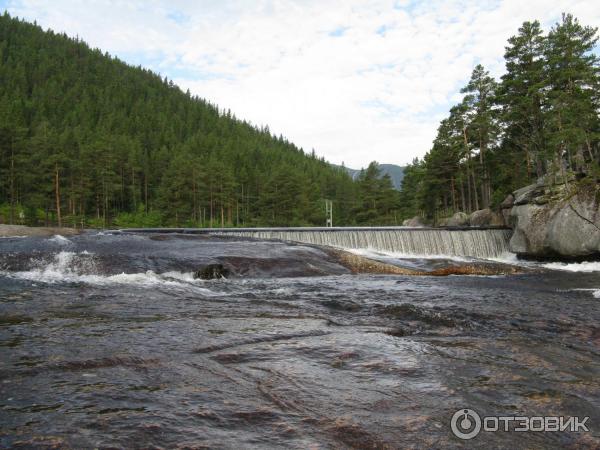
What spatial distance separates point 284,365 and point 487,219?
34707mm

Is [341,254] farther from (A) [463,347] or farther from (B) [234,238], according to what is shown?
(A) [463,347]

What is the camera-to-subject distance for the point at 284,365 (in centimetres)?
446

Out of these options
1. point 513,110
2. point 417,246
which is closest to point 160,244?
point 417,246

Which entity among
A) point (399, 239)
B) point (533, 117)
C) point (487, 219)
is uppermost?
point (533, 117)

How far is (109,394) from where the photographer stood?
3.53 m

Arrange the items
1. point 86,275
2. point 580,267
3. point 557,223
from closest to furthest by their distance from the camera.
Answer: point 86,275 → point 580,267 → point 557,223

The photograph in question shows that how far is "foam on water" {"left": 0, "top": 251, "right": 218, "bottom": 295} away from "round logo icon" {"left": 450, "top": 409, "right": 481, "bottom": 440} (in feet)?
24.1

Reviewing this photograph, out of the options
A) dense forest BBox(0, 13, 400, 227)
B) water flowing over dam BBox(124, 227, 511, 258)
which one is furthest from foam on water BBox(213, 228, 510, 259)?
dense forest BBox(0, 13, 400, 227)

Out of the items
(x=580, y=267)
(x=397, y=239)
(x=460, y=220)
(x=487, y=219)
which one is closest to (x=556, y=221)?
(x=580, y=267)

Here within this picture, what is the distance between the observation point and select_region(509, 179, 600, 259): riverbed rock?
21.7m

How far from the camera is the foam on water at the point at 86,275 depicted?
425 inches

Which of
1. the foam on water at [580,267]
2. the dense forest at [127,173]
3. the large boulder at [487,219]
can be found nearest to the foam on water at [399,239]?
the foam on water at [580,267]

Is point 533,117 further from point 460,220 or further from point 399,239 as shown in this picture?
point 399,239

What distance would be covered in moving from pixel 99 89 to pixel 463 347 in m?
149
